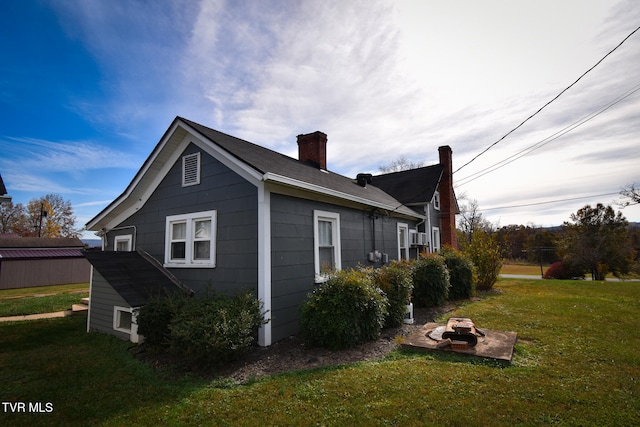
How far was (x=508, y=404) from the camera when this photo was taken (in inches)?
136

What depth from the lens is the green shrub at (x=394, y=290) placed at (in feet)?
23.7

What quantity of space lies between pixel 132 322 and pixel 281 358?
11.6 ft

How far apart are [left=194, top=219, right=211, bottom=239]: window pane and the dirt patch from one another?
267 cm

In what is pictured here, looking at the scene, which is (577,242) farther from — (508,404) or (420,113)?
(508,404)

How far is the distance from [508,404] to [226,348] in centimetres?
386

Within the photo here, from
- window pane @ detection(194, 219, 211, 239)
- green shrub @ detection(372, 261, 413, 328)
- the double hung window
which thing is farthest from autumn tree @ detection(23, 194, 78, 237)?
green shrub @ detection(372, 261, 413, 328)

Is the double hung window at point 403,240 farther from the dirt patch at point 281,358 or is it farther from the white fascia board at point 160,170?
the white fascia board at point 160,170

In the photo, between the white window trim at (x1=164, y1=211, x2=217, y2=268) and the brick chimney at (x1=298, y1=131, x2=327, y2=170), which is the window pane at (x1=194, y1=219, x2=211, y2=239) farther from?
the brick chimney at (x1=298, y1=131, x2=327, y2=170)

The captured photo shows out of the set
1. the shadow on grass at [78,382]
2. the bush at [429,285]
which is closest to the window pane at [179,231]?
the shadow on grass at [78,382]

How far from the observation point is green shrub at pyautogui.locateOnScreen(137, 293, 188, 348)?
19.8 feet

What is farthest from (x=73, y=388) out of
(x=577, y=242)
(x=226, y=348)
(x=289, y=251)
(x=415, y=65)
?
(x=577, y=242)

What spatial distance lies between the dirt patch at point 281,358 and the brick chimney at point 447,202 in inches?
486

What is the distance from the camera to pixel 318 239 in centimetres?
788

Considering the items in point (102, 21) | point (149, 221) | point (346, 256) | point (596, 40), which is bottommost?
point (346, 256)
